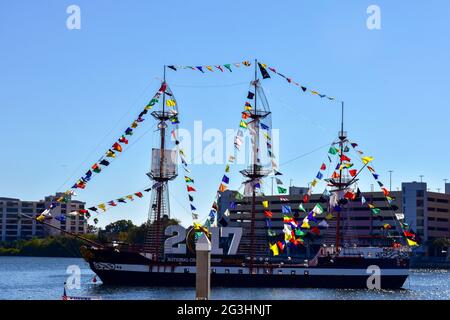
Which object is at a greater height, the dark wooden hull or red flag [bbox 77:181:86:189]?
red flag [bbox 77:181:86:189]

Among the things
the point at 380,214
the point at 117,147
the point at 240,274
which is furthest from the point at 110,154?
the point at 380,214

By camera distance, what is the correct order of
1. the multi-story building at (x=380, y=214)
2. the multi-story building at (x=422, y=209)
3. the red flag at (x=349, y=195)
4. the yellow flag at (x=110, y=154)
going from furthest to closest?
1. the multi-story building at (x=422, y=209)
2. the multi-story building at (x=380, y=214)
3. the red flag at (x=349, y=195)
4. the yellow flag at (x=110, y=154)

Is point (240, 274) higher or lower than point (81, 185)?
lower

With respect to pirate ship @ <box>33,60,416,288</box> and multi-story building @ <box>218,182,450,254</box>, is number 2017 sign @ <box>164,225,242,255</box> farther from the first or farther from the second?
multi-story building @ <box>218,182,450,254</box>

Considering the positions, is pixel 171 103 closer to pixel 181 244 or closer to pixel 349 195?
pixel 181 244

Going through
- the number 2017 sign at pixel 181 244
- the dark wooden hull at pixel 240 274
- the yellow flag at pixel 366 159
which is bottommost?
the dark wooden hull at pixel 240 274

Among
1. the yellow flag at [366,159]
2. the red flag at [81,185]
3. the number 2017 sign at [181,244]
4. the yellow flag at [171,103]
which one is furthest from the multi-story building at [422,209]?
the red flag at [81,185]

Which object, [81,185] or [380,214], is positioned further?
[380,214]

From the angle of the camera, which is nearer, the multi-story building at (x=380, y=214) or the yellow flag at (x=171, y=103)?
the yellow flag at (x=171, y=103)

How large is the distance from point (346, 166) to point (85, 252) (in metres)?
31.3

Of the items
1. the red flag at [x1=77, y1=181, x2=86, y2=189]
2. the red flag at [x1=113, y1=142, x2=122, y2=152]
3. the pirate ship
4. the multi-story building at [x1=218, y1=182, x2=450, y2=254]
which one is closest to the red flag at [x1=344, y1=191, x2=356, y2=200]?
the pirate ship

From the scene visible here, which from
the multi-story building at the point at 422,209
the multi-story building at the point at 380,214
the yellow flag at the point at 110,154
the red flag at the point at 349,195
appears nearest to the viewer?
the yellow flag at the point at 110,154

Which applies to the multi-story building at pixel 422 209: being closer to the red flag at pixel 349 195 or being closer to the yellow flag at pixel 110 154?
the red flag at pixel 349 195

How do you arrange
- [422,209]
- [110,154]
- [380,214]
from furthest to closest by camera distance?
[422,209], [380,214], [110,154]
